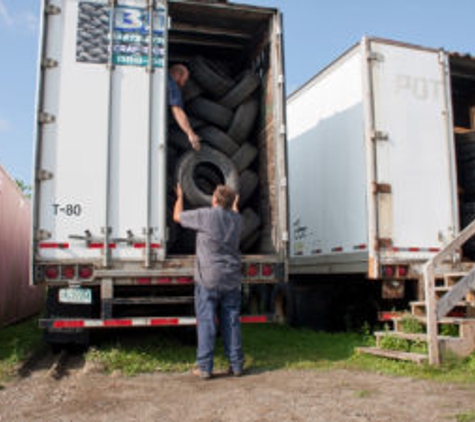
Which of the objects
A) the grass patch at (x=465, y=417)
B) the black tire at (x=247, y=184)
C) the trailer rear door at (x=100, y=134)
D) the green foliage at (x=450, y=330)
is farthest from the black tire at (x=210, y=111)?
the grass patch at (x=465, y=417)

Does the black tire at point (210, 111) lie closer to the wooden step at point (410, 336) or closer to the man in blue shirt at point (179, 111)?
the man in blue shirt at point (179, 111)

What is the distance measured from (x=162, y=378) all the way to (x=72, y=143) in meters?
2.48

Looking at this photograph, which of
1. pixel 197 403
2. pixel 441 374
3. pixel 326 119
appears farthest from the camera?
pixel 326 119

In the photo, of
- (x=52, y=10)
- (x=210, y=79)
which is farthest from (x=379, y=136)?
(x=52, y=10)

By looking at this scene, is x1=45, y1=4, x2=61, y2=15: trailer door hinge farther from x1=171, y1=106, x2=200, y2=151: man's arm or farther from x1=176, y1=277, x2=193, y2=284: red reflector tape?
x1=176, y1=277, x2=193, y2=284: red reflector tape

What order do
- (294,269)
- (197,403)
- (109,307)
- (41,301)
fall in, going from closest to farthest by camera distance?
(197,403)
(109,307)
(294,269)
(41,301)

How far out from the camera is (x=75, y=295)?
555cm

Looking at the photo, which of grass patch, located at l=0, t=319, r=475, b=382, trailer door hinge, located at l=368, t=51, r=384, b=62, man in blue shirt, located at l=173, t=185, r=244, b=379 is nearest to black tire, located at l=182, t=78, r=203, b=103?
man in blue shirt, located at l=173, t=185, r=244, b=379

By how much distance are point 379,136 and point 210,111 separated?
2192 mm

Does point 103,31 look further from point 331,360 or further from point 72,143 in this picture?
point 331,360

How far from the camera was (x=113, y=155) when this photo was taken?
576 cm

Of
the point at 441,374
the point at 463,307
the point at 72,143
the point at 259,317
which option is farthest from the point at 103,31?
the point at 463,307

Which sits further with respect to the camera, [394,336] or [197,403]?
[394,336]

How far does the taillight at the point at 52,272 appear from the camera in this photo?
17.9 feet
